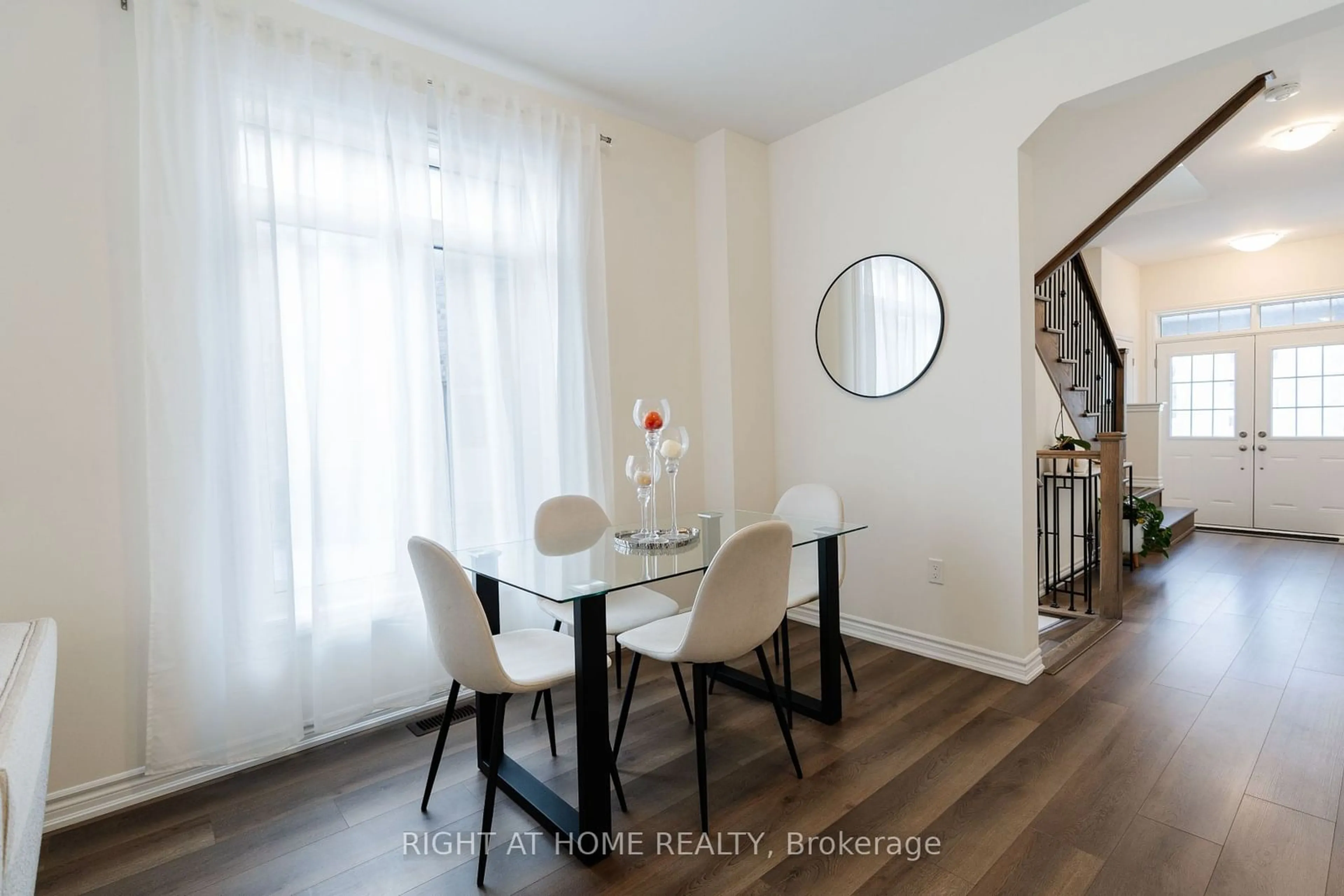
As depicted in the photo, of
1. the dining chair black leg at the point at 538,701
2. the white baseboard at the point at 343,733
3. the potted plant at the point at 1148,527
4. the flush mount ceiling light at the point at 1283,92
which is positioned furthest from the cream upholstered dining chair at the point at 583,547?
the potted plant at the point at 1148,527

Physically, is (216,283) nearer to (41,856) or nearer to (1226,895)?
(41,856)

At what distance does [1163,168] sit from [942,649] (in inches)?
108

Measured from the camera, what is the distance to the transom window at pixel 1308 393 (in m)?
5.78

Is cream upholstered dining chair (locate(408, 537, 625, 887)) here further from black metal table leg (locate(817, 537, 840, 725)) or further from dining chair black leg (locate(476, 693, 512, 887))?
black metal table leg (locate(817, 537, 840, 725))

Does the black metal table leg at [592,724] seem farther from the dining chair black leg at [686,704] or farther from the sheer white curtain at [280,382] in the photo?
the sheer white curtain at [280,382]

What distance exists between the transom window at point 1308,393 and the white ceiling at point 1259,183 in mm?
1097

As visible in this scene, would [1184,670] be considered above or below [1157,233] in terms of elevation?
below

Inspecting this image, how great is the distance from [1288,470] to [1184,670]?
4.71m

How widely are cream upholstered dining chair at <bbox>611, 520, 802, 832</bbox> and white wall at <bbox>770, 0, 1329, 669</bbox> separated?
1387 millimetres

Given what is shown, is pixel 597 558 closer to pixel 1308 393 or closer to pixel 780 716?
pixel 780 716

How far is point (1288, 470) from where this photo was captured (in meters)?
6.00

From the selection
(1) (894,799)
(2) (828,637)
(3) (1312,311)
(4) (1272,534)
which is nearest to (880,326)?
(2) (828,637)

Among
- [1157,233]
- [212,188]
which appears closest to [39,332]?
[212,188]

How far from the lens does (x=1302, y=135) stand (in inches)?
140
